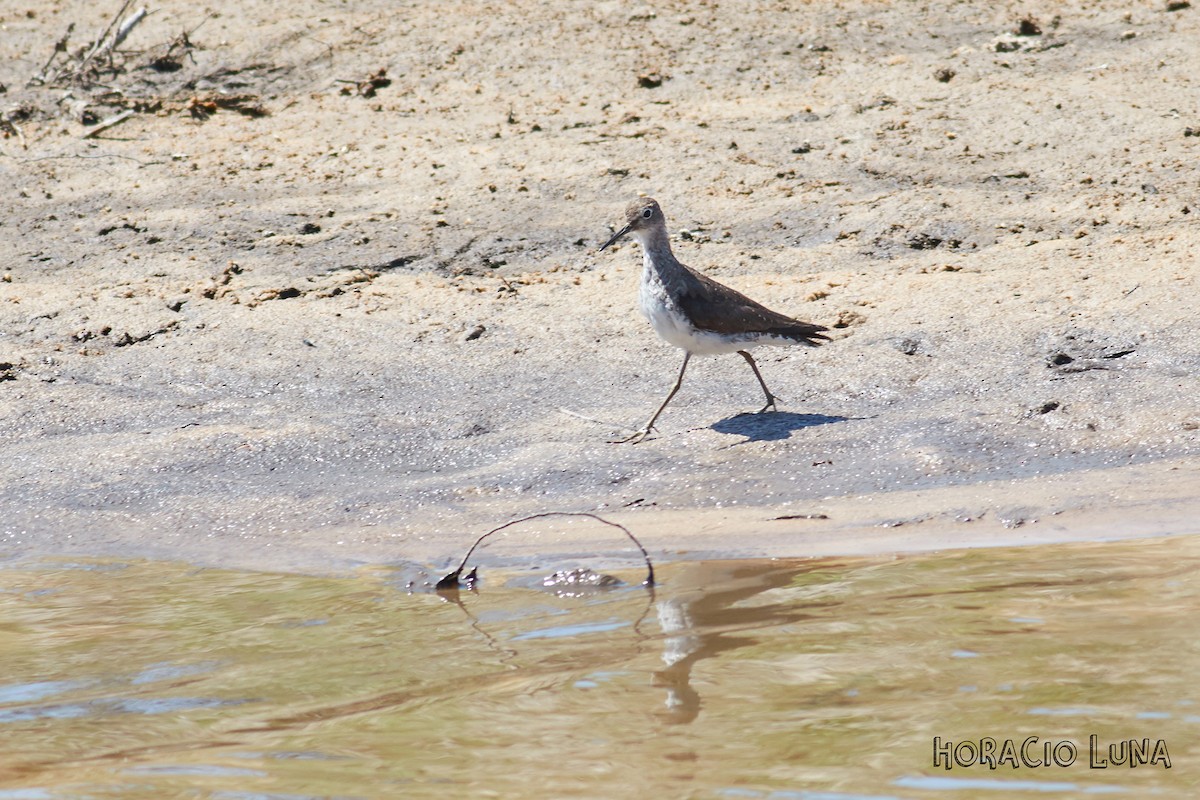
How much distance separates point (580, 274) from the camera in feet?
29.6

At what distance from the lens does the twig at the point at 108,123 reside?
426 inches

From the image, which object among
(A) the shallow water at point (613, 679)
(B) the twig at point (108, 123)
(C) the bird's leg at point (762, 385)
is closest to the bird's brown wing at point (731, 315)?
(C) the bird's leg at point (762, 385)

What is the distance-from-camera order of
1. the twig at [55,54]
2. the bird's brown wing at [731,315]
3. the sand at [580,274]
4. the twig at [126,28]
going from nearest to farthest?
the sand at [580,274] < the bird's brown wing at [731,315] < the twig at [55,54] < the twig at [126,28]

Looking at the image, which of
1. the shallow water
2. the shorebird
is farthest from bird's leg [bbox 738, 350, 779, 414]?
the shallow water

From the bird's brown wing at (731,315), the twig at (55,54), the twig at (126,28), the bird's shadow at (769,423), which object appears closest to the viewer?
the bird's shadow at (769,423)

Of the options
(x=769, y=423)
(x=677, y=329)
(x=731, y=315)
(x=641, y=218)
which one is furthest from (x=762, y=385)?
(x=641, y=218)

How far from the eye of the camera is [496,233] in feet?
30.9

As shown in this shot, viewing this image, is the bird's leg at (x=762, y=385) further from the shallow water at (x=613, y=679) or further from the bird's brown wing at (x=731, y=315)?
the shallow water at (x=613, y=679)

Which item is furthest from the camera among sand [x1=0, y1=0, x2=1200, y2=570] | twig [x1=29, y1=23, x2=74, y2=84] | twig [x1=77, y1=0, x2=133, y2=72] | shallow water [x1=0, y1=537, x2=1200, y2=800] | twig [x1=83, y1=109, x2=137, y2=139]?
twig [x1=77, y1=0, x2=133, y2=72]

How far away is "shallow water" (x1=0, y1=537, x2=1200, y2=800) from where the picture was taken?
4277mm

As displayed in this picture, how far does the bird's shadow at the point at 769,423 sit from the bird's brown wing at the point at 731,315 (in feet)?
1.34

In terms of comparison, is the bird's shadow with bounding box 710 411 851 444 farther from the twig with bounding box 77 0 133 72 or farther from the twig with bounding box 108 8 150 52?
the twig with bounding box 108 8 150 52

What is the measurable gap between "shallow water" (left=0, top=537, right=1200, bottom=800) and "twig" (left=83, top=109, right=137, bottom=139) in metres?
5.48

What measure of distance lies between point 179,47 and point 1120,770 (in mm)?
9719
